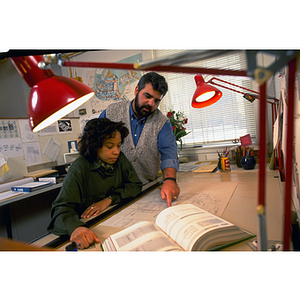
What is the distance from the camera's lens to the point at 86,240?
1.68ft

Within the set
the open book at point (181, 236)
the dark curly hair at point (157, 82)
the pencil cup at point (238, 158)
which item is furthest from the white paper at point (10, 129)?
the pencil cup at point (238, 158)

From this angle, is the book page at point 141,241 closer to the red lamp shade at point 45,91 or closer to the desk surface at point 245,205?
the desk surface at point 245,205

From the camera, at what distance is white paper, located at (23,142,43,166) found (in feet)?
5.19

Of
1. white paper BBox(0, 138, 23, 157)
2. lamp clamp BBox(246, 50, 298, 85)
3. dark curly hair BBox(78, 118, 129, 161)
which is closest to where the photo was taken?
lamp clamp BBox(246, 50, 298, 85)

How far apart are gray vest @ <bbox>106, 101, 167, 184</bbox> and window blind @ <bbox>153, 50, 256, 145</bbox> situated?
1.63 ft

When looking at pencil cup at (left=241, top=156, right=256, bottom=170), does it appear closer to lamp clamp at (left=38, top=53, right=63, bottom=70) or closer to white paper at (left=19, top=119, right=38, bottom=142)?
lamp clamp at (left=38, top=53, right=63, bottom=70)

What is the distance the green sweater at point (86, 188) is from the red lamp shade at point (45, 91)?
1.04 feet

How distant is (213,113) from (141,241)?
1.36m

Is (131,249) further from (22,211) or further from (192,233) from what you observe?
(22,211)

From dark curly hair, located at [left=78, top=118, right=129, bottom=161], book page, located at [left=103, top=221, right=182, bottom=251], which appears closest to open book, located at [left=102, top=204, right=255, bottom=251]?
book page, located at [left=103, top=221, right=182, bottom=251]

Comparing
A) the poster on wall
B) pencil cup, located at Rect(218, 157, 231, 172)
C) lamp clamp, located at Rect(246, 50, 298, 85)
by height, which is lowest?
pencil cup, located at Rect(218, 157, 231, 172)

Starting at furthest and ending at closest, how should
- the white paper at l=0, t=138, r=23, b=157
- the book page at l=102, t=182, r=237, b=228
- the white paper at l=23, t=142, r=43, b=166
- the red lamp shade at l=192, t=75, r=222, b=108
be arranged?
the white paper at l=23, t=142, r=43, b=166 → the white paper at l=0, t=138, r=23, b=157 → the red lamp shade at l=192, t=75, r=222, b=108 → the book page at l=102, t=182, r=237, b=228

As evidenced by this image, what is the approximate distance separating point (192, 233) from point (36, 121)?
1.33 feet

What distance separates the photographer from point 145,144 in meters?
1.15
